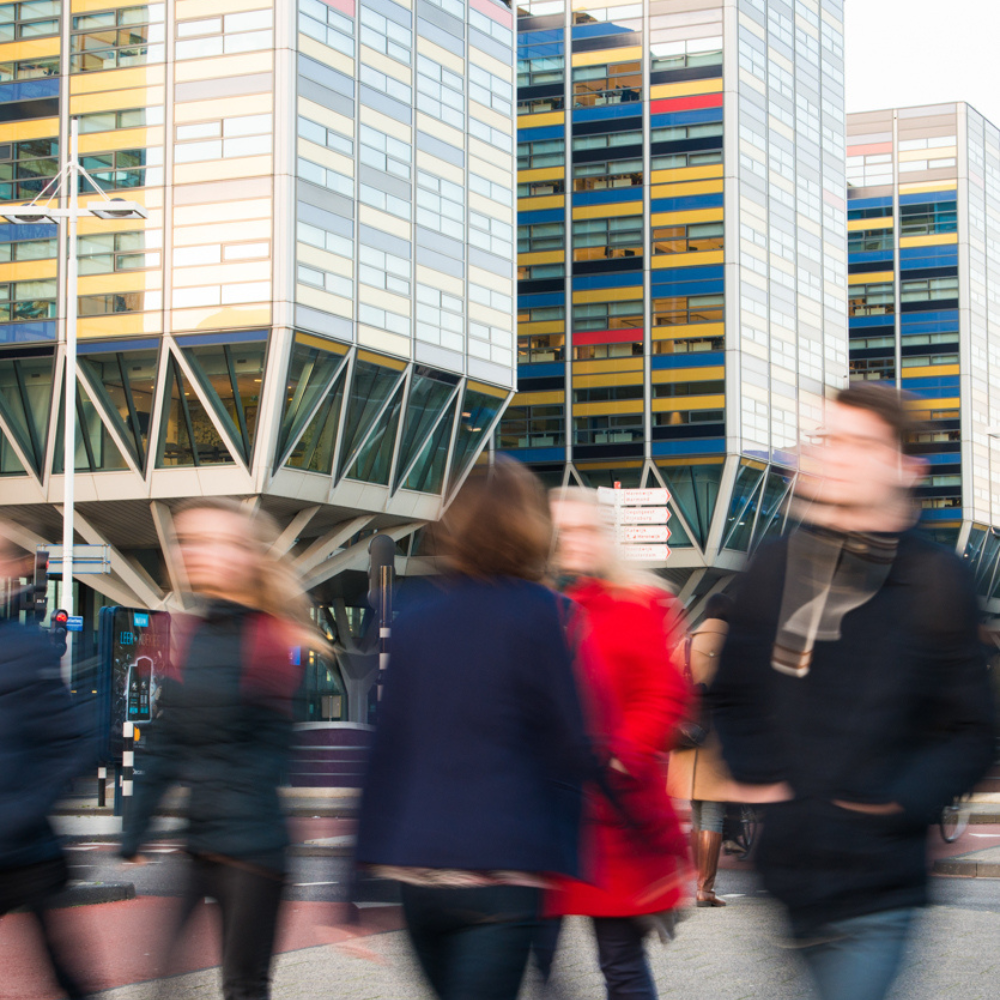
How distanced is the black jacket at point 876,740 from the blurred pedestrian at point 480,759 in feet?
1.40

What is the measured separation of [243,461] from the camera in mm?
37438

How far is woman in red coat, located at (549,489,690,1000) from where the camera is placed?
4074 millimetres

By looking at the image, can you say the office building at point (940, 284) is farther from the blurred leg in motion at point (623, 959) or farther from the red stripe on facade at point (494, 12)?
the blurred leg in motion at point (623, 959)

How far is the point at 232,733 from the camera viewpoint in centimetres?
454

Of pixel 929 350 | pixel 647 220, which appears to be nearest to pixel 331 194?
pixel 647 220

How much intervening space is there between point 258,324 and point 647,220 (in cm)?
2737

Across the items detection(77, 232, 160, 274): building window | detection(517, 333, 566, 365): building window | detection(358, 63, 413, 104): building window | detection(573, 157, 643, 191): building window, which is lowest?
detection(77, 232, 160, 274): building window

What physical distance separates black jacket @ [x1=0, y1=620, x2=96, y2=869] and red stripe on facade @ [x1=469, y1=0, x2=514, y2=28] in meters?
42.3

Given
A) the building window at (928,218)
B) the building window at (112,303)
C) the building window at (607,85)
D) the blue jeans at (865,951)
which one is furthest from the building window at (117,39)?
the building window at (928,218)

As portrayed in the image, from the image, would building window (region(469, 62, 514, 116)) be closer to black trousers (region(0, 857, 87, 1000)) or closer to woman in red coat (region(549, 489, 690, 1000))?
woman in red coat (region(549, 489, 690, 1000))

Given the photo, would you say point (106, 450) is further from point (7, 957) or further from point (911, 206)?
point (911, 206)

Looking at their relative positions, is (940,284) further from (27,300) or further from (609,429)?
(27,300)

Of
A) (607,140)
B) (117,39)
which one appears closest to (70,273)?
(117,39)

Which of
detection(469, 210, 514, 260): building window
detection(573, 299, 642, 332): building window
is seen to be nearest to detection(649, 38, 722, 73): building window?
detection(573, 299, 642, 332): building window
